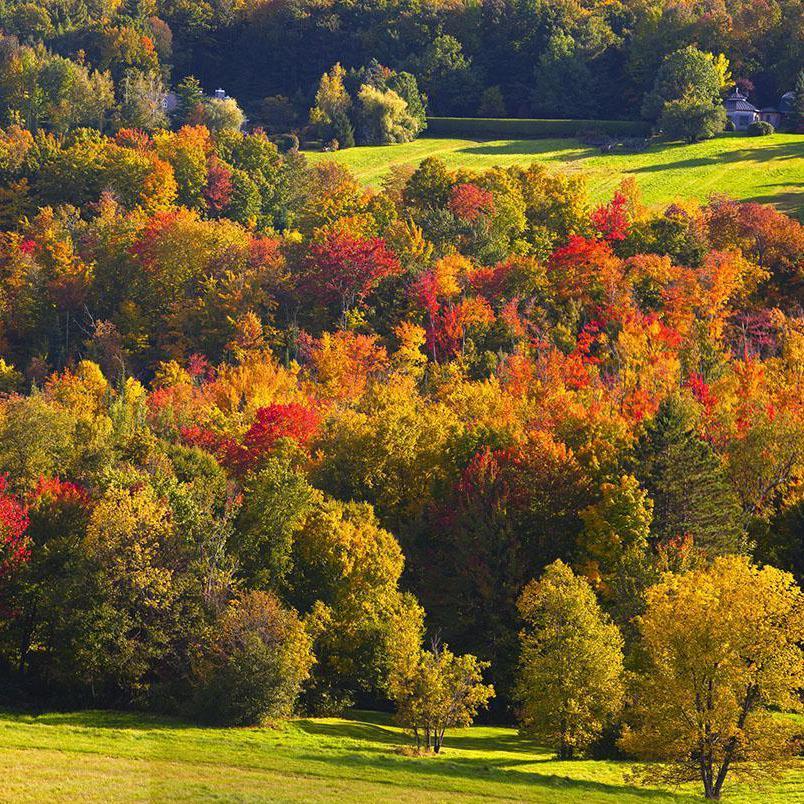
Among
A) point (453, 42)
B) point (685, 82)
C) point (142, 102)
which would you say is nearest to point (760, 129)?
point (685, 82)

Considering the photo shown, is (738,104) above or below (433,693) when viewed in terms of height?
above

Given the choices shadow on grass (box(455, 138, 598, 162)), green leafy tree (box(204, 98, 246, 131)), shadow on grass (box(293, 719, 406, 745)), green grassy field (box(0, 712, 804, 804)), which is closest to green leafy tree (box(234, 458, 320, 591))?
shadow on grass (box(293, 719, 406, 745))

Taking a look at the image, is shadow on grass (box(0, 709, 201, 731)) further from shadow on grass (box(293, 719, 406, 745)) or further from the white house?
the white house

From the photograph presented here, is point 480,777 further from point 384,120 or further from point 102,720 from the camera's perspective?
point 384,120

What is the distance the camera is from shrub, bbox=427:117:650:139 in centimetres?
15038

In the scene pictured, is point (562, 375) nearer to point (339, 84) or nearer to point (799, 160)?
point (799, 160)

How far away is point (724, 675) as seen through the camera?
50.6 m

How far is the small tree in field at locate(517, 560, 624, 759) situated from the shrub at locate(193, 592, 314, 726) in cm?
974

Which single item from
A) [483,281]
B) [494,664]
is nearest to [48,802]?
[494,664]

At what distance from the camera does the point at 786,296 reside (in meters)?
104

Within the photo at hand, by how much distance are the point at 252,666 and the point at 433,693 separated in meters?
7.57

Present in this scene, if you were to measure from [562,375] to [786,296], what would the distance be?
2085cm

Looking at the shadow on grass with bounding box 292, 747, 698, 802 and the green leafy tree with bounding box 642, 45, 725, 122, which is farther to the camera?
the green leafy tree with bounding box 642, 45, 725, 122

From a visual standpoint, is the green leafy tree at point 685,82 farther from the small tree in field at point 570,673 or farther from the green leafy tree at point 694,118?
the small tree in field at point 570,673
